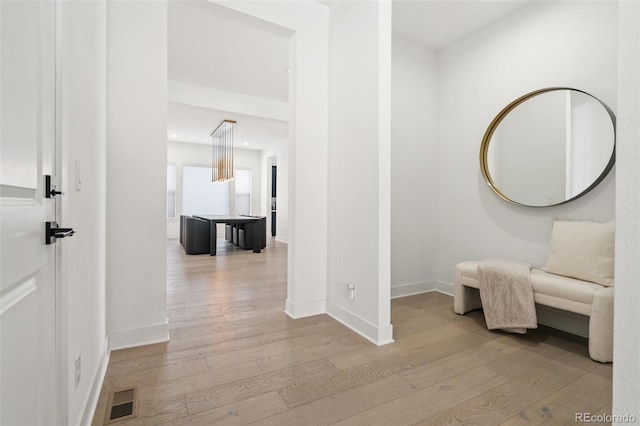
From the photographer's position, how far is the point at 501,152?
2.85 metres

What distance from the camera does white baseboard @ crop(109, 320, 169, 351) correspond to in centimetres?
198

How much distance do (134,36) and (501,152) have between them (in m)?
3.09

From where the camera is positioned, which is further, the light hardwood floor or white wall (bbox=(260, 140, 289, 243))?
white wall (bbox=(260, 140, 289, 243))

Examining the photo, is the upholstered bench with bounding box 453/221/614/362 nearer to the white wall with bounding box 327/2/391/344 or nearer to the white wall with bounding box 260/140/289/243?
the white wall with bounding box 327/2/391/344

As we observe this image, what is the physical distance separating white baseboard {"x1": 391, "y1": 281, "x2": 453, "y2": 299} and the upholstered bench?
105cm

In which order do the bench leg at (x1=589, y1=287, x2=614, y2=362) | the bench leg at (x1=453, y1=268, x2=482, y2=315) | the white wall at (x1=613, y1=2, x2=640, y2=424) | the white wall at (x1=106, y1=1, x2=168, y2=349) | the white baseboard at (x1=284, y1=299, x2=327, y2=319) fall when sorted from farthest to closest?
1. the bench leg at (x1=453, y1=268, x2=482, y2=315)
2. the white baseboard at (x1=284, y1=299, x2=327, y2=319)
3. the white wall at (x1=106, y1=1, x2=168, y2=349)
4. the bench leg at (x1=589, y1=287, x2=614, y2=362)
5. the white wall at (x1=613, y1=2, x2=640, y2=424)

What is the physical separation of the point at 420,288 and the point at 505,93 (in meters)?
2.11

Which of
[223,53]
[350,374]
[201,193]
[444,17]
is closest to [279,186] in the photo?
[201,193]

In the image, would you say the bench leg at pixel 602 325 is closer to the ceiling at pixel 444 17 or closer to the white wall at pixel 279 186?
the ceiling at pixel 444 17

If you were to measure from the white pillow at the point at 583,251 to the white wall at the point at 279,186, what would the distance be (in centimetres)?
641

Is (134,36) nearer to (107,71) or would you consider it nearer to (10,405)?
(107,71)

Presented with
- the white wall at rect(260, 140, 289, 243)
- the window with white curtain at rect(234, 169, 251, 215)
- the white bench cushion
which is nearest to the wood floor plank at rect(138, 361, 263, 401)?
the white bench cushion

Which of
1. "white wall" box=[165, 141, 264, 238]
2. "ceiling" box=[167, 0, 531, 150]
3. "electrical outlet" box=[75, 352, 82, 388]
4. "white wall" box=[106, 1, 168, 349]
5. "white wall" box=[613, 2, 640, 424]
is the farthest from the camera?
"white wall" box=[165, 141, 264, 238]

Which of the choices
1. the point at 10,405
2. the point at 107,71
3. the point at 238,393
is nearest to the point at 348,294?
the point at 238,393
